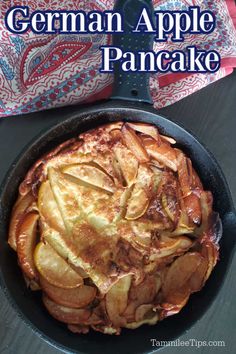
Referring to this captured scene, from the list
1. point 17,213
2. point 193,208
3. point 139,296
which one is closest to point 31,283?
point 17,213

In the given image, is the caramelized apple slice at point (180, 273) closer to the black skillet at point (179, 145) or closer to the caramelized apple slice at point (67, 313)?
the black skillet at point (179, 145)

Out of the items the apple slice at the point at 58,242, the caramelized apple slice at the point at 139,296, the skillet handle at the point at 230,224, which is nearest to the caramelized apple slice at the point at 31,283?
the apple slice at the point at 58,242

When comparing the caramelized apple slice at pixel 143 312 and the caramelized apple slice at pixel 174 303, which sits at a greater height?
the caramelized apple slice at pixel 174 303

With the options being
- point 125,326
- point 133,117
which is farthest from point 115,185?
point 125,326

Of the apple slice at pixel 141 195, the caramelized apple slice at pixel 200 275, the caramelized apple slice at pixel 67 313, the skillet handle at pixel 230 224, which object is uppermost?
the apple slice at pixel 141 195

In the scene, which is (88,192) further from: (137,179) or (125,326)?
(125,326)

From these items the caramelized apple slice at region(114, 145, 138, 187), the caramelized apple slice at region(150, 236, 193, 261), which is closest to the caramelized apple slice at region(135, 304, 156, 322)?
the caramelized apple slice at region(150, 236, 193, 261)
